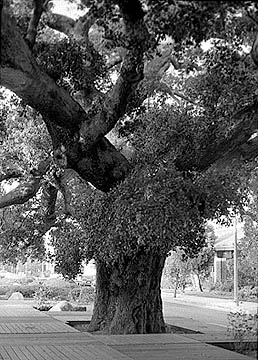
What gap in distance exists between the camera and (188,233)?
14234 millimetres

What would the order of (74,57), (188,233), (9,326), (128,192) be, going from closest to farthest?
(74,57) < (128,192) < (188,233) < (9,326)

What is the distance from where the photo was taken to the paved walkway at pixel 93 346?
38.2ft

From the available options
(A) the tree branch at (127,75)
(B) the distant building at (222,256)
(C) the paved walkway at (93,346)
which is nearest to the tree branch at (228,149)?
(A) the tree branch at (127,75)

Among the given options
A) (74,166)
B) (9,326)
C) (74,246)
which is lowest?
(9,326)

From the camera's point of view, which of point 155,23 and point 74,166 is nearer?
point 155,23

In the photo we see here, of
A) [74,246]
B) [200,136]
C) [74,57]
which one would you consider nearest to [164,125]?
[200,136]

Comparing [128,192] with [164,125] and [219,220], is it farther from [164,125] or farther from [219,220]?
[219,220]

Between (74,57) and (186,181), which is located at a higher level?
(74,57)

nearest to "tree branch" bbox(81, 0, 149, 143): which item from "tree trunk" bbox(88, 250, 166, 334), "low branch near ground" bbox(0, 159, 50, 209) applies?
"tree trunk" bbox(88, 250, 166, 334)

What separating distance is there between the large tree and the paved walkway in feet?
3.32

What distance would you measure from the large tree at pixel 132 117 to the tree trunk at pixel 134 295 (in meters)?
0.03

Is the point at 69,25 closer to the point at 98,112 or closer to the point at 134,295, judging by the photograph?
the point at 98,112

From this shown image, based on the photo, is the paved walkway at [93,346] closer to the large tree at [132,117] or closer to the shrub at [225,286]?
the large tree at [132,117]

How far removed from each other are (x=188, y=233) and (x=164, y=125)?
2444 mm
